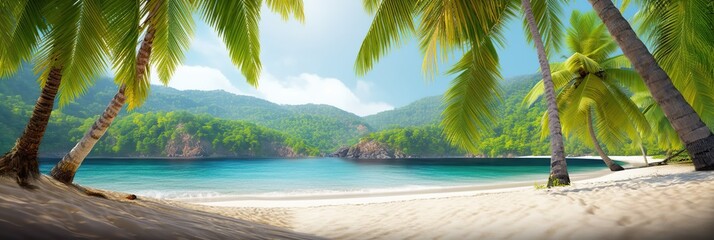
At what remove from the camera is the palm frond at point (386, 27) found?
619cm

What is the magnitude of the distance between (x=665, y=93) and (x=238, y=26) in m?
6.35

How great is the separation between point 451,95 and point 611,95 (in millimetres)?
8411

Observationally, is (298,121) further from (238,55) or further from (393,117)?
(238,55)

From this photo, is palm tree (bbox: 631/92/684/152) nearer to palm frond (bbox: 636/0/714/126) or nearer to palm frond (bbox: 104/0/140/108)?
palm frond (bbox: 636/0/714/126)

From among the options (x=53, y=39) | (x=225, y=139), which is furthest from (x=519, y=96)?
(x=53, y=39)

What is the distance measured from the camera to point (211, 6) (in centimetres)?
548

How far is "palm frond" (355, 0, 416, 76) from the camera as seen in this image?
244 inches

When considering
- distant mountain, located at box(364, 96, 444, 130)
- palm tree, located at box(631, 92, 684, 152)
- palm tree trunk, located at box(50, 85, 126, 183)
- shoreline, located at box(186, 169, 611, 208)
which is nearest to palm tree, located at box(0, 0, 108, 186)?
palm tree trunk, located at box(50, 85, 126, 183)

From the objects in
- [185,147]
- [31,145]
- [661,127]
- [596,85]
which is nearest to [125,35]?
[31,145]

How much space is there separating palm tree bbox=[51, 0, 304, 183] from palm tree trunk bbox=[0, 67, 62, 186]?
74cm

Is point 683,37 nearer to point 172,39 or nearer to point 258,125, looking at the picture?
point 172,39

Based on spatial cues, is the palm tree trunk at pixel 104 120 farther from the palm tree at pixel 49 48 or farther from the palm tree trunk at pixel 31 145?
the palm tree trunk at pixel 31 145

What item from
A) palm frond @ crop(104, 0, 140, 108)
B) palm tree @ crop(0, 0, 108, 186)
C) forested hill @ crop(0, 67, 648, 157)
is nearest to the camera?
palm tree @ crop(0, 0, 108, 186)

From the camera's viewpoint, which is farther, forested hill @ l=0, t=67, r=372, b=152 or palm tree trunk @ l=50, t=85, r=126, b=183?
forested hill @ l=0, t=67, r=372, b=152
